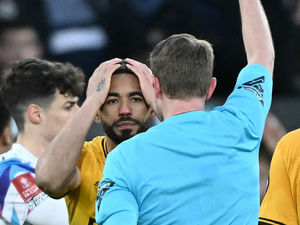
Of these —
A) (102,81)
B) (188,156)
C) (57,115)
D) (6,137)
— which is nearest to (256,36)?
(188,156)

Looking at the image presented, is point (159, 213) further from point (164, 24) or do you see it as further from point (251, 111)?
point (164, 24)

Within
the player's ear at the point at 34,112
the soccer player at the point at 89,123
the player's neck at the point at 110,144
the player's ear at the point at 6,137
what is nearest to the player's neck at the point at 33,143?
the player's ear at the point at 34,112

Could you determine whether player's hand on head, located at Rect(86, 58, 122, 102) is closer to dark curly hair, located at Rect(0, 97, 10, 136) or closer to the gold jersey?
the gold jersey

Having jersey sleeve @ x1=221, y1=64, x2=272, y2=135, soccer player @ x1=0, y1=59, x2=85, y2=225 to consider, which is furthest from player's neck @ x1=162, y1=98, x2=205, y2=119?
soccer player @ x1=0, y1=59, x2=85, y2=225

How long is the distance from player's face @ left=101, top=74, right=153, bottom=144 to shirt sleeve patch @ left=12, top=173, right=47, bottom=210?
803mm

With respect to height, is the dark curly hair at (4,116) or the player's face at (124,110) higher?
the dark curly hair at (4,116)

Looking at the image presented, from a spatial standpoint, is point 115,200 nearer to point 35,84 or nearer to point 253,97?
point 253,97

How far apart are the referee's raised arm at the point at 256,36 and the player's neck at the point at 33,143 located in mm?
1945

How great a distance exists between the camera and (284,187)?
3.41 m

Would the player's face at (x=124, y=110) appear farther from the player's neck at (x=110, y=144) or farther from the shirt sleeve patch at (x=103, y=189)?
the shirt sleeve patch at (x=103, y=189)

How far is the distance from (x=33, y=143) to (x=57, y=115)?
0.80 feet

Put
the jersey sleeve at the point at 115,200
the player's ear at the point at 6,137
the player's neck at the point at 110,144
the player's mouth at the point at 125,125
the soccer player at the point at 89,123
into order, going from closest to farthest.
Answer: the jersey sleeve at the point at 115,200
the soccer player at the point at 89,123
the player's mouth at the point at 125,125
the player's neck at the point at 110,144
the player's ear at the point at 6,137

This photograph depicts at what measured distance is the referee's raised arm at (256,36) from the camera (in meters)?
3.16

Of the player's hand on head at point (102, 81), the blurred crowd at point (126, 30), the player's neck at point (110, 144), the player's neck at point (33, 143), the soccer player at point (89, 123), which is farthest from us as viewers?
the blurred crowd at point (126, 30)
